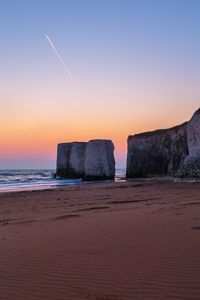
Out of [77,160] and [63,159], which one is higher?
[63,159]

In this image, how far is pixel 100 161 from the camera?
53.2 meters

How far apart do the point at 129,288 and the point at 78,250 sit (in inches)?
72.1

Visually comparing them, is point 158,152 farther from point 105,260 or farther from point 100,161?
point 105,260

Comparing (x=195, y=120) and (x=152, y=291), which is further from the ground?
(x=195, y=120)

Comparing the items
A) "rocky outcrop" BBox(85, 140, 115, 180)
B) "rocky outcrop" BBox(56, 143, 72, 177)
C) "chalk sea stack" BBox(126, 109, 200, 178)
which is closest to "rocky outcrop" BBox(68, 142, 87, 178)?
"rocky outcrop" BBox(56, 143, 72, 177)

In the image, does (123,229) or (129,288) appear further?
(123,229)

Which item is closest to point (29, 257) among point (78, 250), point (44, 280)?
point (78, 250)

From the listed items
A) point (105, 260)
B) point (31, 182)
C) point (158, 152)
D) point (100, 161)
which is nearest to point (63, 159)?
point (100, 161)

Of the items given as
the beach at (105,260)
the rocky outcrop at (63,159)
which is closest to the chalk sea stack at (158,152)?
the rocky outcrop at (63,159)

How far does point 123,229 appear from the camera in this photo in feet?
22.9

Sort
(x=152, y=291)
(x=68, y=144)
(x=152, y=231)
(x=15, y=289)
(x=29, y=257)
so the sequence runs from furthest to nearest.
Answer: (x=68, y=144) → (x=152, y=231) → (x=29, y=257) → (x=15, y=289) → (x=152, y=291)

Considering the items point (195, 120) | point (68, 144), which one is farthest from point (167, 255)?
point (68, 144)

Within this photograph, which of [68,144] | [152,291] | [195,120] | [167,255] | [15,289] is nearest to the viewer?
[152,291]

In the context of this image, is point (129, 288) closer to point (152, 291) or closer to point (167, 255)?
point (152, 291)
